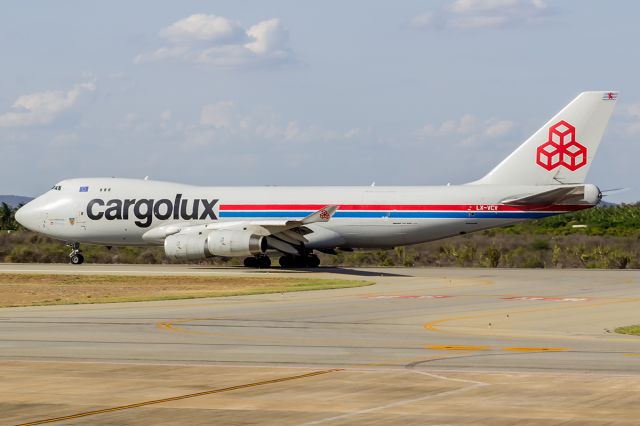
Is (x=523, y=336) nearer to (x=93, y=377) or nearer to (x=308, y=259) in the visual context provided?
(x=93, y=377)

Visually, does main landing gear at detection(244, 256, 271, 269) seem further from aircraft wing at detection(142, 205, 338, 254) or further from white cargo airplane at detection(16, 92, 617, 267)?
aircraft wing at detection(142, 205, 338, 254)

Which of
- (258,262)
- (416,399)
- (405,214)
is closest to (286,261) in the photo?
(258,262)

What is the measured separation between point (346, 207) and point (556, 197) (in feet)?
31.0

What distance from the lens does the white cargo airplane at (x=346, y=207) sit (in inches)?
1972

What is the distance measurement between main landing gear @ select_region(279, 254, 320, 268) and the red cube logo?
38.1 feet

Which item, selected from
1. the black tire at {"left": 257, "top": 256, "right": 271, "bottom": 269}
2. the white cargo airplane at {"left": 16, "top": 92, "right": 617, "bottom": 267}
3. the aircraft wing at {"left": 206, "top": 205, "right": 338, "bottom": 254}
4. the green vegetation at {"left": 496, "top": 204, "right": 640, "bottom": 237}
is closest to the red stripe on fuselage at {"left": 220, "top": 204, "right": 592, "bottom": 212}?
the white cargo airplane at {"left": 16, "top": 92, "right": 617, "bottom": 267}

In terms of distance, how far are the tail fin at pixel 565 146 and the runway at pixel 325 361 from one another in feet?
51.6

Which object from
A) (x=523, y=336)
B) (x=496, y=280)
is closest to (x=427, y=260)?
(x=496, y=280)

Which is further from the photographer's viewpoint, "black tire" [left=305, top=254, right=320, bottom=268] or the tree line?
the tree line

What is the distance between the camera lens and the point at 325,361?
19188mm

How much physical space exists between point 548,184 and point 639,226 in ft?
113

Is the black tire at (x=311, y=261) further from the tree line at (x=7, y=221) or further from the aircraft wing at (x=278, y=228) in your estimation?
the tree line at (x=7, y=221)

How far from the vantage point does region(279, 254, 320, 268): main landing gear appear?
54.3 metres

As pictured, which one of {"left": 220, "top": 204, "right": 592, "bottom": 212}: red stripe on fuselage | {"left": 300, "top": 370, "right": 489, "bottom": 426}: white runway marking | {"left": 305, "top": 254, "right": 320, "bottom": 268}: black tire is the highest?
{"left": 220, "top": 204, "right": 592, "bottom": 212}: red stripe on fuselage
